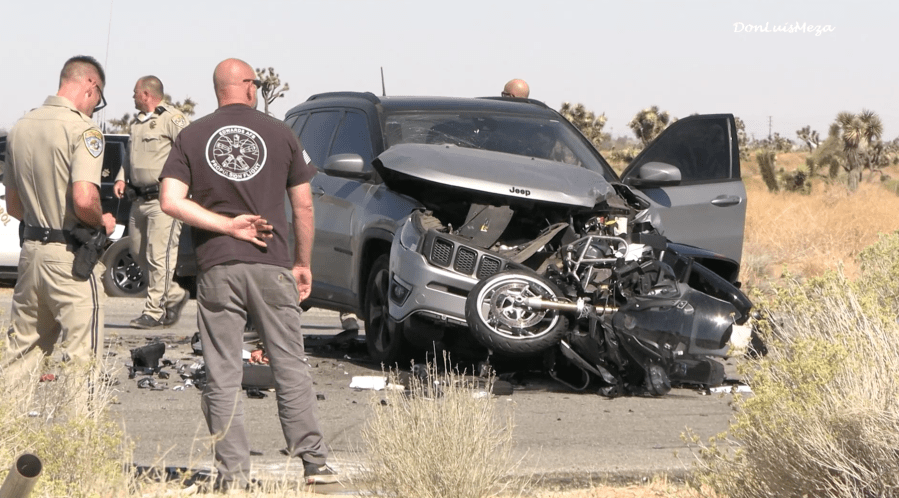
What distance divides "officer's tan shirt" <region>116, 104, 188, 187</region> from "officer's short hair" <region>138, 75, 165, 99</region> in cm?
12

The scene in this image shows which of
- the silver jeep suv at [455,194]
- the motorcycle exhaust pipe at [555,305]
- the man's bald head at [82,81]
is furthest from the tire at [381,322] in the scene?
the man's bald head at [82,81]

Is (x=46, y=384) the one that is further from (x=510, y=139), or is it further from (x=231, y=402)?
(x=510, y=139)

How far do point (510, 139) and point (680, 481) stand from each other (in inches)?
166

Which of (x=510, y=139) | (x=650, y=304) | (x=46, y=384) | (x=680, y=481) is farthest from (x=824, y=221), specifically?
(x=46, y=384)

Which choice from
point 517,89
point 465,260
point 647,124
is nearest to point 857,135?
point 647,124

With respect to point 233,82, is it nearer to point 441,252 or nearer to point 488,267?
point 441,252

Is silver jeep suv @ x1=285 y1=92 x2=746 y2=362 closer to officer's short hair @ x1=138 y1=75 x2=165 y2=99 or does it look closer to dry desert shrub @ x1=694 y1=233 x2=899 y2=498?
officer's short hair @ x1=138 y1=75 x2=165 y2=99

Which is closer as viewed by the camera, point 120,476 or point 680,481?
point 120,476

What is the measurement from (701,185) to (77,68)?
5445mm

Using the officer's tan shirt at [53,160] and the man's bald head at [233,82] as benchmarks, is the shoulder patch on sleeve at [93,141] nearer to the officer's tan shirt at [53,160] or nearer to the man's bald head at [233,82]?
the officer's tan shirt at [53,160]

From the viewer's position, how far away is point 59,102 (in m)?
6.04

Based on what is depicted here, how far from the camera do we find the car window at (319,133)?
1031 centimetres

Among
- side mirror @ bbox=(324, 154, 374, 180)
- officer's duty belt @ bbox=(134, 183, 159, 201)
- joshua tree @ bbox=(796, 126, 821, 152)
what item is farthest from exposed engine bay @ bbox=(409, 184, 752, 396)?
joshua tree @ bbox=(796, 126, 821, 152)

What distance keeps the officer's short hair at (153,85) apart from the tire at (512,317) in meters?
4.57
